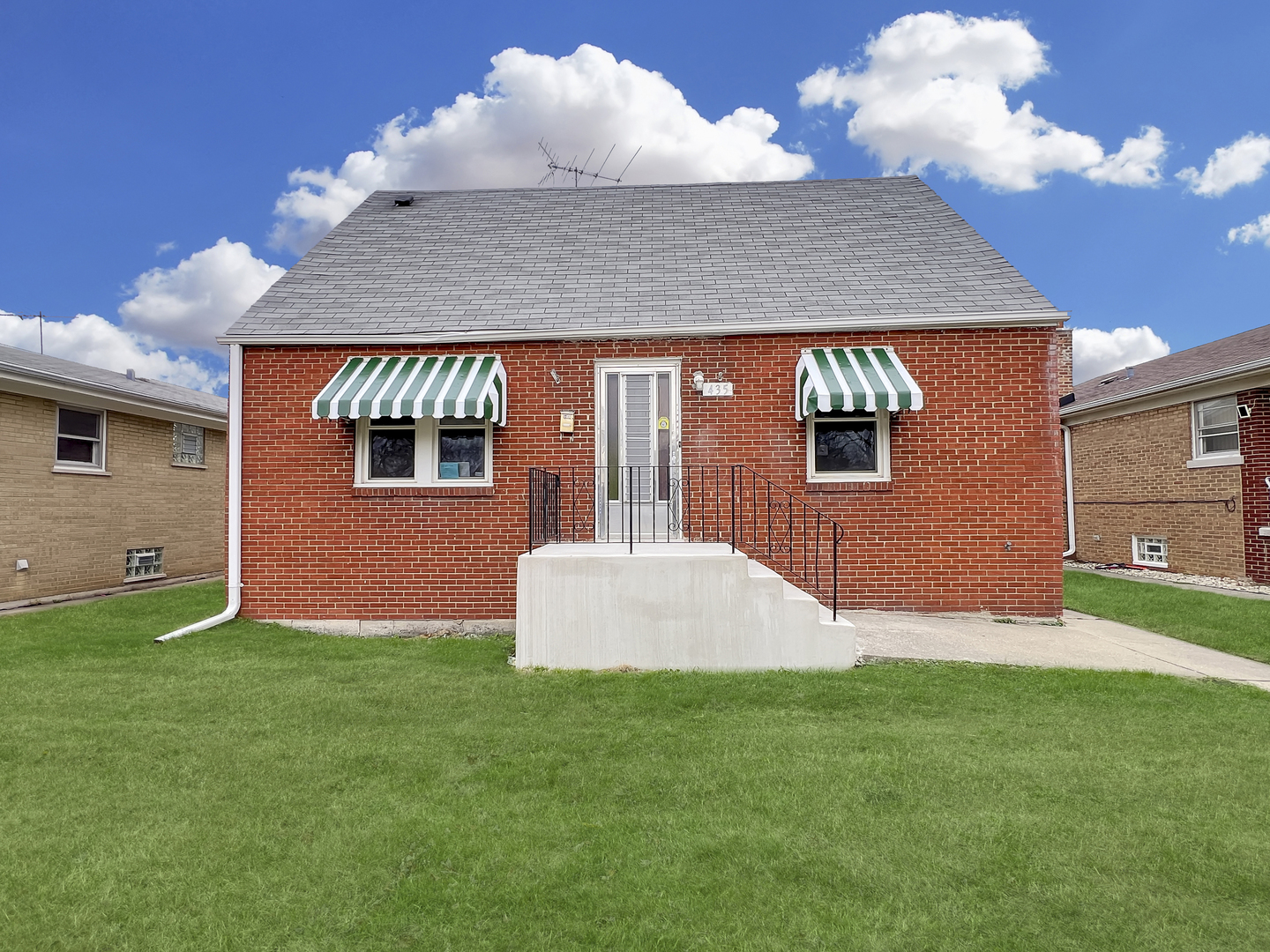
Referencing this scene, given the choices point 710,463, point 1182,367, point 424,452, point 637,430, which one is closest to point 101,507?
point 424,452

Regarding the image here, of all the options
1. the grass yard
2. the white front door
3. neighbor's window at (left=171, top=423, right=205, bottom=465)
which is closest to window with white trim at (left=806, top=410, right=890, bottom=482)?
the white front door

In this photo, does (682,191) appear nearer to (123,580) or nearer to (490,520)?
(490,520)

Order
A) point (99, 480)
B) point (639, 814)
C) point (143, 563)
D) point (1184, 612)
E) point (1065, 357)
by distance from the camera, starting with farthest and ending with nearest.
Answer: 1. point (1065, 357)
2. point (143, 563)
3. point (99, 480)
4. point (1184, 612)
5. point (639, 814)

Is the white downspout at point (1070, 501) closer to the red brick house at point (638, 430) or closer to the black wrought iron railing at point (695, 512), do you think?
the red brick house at point (638, 430)

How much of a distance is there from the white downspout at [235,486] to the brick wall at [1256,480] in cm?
1540

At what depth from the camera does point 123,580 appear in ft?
40.6

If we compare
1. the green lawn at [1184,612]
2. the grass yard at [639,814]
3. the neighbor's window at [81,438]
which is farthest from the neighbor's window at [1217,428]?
the neighbor's window at [81,438]

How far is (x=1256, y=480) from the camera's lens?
11.7 metres

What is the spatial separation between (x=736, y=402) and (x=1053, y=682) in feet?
14.1

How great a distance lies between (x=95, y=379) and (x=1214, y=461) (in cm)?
1991

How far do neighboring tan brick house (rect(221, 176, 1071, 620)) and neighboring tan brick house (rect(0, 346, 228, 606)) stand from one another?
15.4 feet

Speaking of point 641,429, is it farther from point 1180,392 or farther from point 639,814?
point 1180,392

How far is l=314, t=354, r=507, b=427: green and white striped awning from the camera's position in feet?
25.3

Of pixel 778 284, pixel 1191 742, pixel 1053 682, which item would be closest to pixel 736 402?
pixel 778 284
